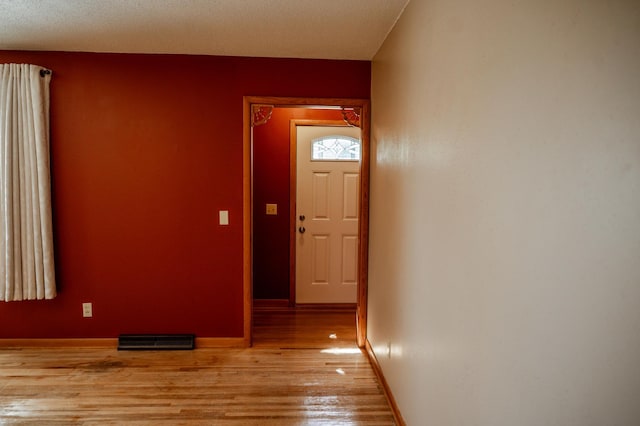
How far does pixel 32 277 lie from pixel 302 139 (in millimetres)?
2786

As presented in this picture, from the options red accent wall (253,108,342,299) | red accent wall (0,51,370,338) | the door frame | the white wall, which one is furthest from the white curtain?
the white wall

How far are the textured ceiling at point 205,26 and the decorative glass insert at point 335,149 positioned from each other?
1249 mm

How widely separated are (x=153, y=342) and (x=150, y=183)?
134cm

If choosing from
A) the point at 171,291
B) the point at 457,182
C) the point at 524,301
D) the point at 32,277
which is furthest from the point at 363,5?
the point at 32,277

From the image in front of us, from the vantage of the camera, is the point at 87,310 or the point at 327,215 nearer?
the point at 87,310

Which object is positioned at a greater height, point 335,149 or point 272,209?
point 335,149

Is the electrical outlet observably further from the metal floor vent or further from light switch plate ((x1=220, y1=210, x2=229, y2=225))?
light switch plate ((x1=220, y1=210, x2=229, y2=225))

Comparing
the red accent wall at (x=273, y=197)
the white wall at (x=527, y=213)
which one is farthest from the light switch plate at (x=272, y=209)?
the white wall at (x=527, y=213)

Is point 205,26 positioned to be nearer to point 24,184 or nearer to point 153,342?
point 24,184

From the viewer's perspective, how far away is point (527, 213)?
0.97 m

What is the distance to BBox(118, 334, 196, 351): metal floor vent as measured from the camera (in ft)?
10.2

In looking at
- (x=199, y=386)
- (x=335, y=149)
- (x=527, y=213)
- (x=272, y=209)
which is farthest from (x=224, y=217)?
(x=527, y=213)

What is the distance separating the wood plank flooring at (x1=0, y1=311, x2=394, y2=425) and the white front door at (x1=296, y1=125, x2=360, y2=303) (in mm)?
985

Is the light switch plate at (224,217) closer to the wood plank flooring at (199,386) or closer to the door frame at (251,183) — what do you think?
the door frame at (251,183)
